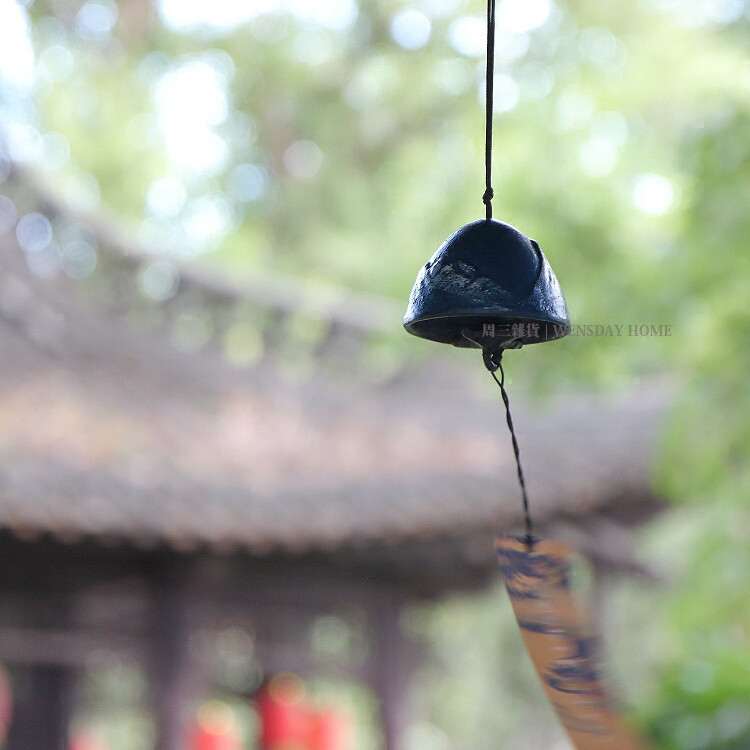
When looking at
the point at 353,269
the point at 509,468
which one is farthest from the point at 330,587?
the point at 353,269

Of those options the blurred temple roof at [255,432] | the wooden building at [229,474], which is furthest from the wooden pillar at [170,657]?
the blurred temple roof at [255,432]

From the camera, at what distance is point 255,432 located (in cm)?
544

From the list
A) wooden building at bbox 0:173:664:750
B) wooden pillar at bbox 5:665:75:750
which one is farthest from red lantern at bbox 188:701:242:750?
wooden building at bbox 0:173:664:750

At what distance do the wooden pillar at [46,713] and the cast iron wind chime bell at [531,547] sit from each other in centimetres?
462

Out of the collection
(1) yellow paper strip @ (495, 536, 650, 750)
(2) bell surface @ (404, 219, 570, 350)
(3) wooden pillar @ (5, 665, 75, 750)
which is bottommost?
(1) yellow paper strip @ (495, 536, 650, 750)

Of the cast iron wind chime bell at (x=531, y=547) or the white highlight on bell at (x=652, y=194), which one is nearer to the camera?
the cast iron wind chime bell at (x=531, y=547)

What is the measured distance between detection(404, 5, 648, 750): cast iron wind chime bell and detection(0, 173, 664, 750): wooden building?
8.91 ft

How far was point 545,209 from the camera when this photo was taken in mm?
4062

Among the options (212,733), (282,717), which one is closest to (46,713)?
(282,717)

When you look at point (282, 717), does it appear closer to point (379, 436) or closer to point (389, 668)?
point (389, 668)

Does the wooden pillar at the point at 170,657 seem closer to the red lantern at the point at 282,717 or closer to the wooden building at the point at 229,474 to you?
the wooden building at the point at 229,474

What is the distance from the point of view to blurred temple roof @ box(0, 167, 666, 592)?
13.9 feet

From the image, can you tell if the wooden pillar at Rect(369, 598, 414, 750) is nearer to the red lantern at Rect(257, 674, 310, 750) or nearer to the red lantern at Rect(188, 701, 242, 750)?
the red lantern at Rect(257, 674, 310, 750)

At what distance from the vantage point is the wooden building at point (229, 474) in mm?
4367
